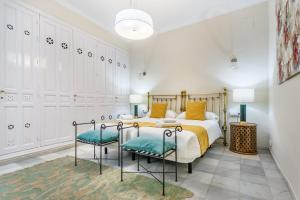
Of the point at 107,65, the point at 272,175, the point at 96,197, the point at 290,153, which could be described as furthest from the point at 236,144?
the point at 107,65

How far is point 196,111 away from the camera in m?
3.49

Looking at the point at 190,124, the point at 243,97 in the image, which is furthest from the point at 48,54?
the point at 243,97

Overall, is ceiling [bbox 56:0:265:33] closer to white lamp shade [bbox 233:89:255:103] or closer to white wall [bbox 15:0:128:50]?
white wall [bbox 15:0:128:50]

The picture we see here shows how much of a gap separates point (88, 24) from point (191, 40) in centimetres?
273

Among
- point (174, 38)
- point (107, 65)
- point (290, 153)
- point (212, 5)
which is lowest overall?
point (290, 153)

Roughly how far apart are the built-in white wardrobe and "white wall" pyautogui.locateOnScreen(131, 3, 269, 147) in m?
1.57

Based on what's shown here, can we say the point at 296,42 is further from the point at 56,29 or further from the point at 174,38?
the point at 56,29

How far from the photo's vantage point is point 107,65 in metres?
4.50

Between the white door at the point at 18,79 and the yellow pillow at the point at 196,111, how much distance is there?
313 cm

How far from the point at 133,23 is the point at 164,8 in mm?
1579

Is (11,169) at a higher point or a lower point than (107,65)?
lower

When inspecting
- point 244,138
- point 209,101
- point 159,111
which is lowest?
point 244,138

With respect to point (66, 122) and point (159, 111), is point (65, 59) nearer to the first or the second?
point (66, 122)

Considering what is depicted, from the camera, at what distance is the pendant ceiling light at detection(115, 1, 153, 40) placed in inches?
90.4
